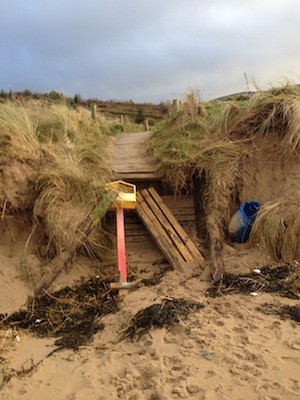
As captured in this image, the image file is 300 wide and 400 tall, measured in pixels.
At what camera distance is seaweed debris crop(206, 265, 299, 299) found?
4525 mm

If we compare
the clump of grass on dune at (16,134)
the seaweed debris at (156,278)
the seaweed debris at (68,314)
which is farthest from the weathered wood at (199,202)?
the clump of grass on dune at (16,134)

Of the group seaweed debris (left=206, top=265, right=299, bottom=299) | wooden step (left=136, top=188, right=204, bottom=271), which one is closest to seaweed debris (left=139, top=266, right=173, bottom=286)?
wooden step (left=136, top=188, right=204, bottom=271)

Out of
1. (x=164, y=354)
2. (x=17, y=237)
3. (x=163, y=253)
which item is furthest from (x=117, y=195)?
(x=164, y=354)

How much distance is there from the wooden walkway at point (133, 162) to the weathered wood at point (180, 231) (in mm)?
269

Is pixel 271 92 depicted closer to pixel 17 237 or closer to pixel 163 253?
pixel 163 253

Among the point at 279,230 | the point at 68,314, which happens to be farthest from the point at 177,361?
the point at 279,230

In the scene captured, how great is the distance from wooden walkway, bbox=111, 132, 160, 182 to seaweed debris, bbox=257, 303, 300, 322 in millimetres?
2887

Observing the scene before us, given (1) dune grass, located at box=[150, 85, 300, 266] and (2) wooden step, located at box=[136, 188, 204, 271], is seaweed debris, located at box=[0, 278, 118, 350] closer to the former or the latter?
(2) wooden step, located at box=[136, 188, 204, 271]

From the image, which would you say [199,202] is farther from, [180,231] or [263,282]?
[263,282]

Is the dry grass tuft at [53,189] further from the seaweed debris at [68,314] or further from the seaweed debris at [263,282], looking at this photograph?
the seaweed debris at [263,282]

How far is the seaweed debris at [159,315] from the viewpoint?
375 centimetres

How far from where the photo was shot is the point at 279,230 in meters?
5.30

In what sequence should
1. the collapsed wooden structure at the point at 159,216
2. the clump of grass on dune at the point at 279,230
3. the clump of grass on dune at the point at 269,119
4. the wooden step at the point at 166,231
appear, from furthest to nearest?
the clump of grass on dune at the point at 269,119 < the collapsed wooden structure at the point at 159,216 < the wooden step at the point at 166,231 < the clump of grass on dune at the point at 279,230

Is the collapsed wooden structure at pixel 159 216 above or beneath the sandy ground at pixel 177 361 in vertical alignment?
above
